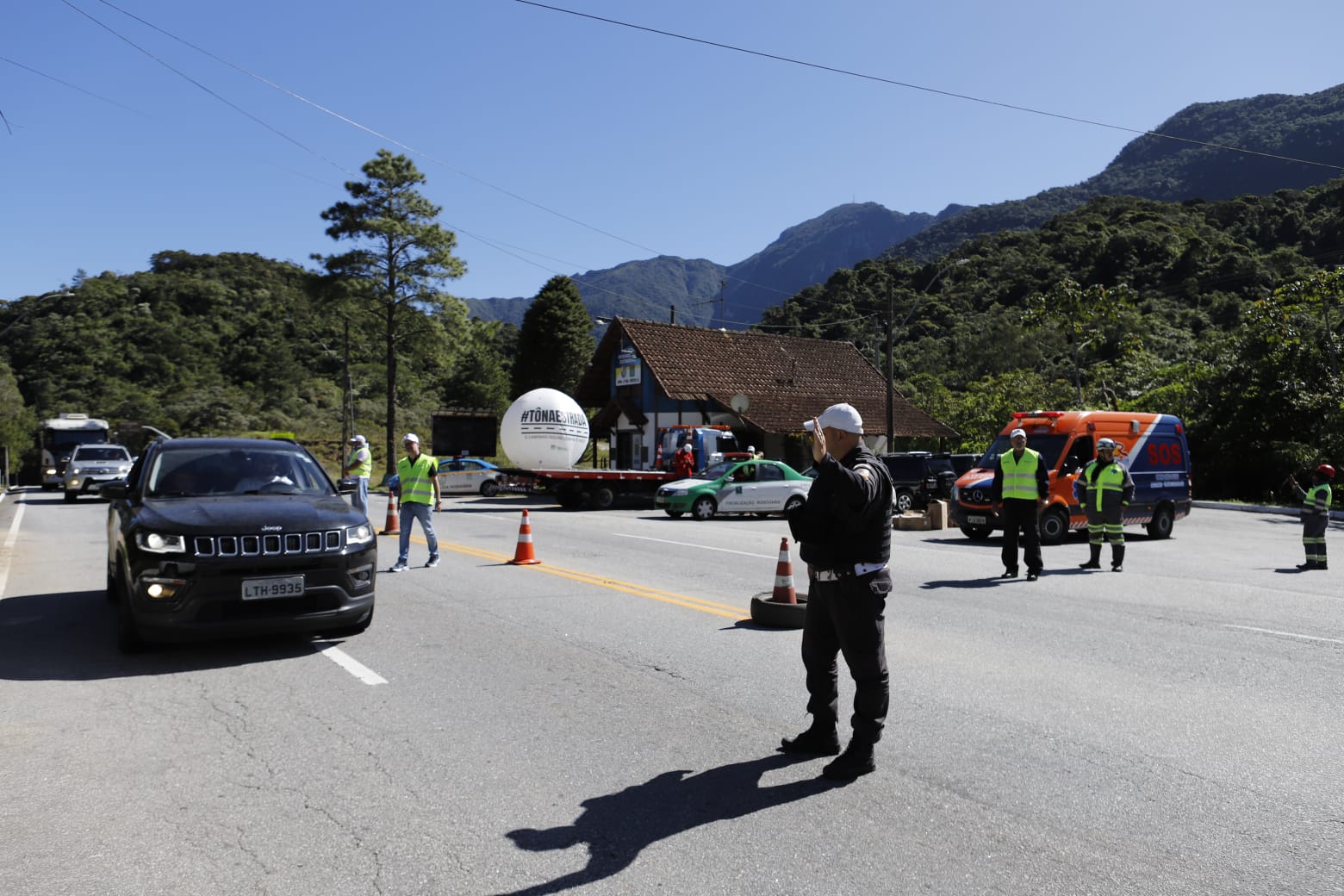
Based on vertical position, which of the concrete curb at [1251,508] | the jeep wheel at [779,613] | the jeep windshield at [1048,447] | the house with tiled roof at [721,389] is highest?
the house with tiled roof at [721,389]

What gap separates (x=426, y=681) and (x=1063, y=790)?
13.1ft

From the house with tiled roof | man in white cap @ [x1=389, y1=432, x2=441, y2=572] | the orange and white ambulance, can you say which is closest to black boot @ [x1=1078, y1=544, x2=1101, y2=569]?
the orange and white ambulance

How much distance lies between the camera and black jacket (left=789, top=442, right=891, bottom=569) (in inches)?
178

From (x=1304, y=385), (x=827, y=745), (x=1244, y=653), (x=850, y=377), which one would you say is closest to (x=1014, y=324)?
(x=850, y=377)

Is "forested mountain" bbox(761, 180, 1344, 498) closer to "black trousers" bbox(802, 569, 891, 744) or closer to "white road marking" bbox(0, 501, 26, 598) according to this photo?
"white road marking" bbox(0, 501, 26, 598)

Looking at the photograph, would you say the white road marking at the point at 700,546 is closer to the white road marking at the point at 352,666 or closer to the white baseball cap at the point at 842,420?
the white road marking at the point at 352,666

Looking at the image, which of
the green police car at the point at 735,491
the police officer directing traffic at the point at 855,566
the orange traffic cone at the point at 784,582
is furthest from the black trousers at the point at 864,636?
the green police car at the point at 735,491

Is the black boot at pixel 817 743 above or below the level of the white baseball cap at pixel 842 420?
below

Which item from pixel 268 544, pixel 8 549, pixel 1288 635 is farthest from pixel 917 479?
pixel 268 544

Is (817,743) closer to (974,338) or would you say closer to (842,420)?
(842,420)

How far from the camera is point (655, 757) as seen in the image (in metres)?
4.85

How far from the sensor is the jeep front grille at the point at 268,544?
6742 mm

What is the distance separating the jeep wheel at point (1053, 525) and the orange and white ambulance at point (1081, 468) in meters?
0.02

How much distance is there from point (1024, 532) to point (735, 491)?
437 inches
